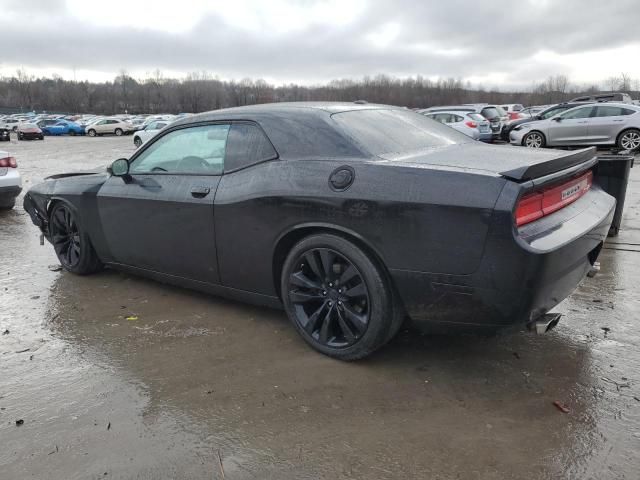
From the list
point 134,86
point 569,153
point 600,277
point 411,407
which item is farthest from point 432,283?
point 134,86

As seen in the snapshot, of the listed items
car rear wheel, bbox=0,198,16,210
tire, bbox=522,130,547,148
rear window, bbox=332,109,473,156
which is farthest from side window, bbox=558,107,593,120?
car rear wheel, bbox=0,198,16,210

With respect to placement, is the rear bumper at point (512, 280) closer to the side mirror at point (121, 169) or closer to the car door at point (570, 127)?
the side mirror at point (121, 169)

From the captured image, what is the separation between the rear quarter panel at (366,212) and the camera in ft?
8.82

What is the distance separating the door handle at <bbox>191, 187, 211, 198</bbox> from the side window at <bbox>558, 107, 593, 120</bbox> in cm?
1578

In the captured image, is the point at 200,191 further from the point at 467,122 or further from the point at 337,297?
the point at 467,122

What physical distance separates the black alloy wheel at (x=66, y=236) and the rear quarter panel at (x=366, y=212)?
205 cm

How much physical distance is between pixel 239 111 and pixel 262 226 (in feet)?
3.27

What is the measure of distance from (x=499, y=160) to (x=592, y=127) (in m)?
15.3

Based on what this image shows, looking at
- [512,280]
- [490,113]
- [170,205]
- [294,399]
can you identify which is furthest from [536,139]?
[294,399]

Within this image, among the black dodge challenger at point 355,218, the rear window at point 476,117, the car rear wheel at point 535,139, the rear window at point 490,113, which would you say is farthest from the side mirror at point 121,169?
the rear window at point 490,113

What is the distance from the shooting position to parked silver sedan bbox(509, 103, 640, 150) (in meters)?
15.9

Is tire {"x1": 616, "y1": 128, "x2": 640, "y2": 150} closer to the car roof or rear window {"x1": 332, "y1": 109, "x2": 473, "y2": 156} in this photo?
rear window {"x1": 332, "y1": 109, "x2": 473, "y2": 156}

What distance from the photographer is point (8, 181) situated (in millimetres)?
8430

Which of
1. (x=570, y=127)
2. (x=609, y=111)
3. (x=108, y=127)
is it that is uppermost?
(x=609, y=111)
